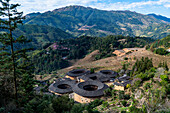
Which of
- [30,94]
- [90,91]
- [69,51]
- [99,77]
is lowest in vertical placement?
[69,51]

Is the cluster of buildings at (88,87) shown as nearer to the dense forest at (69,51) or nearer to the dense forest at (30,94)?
the dense forest at (30,94)

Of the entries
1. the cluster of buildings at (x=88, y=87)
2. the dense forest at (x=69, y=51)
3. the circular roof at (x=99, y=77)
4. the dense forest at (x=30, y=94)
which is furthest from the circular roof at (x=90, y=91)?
the dense forest at (x=69, y=51)

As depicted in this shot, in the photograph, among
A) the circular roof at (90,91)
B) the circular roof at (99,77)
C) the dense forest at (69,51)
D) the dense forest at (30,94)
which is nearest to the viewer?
the dense forest at (30,94)

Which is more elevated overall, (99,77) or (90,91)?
(90,91)

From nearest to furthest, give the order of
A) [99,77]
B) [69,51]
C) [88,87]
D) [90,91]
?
[90,91], [88,87], [99,77], [69,51]

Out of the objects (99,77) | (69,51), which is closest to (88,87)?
(99,77)

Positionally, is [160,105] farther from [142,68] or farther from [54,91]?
[54,91]

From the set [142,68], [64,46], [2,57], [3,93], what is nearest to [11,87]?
[3,93]

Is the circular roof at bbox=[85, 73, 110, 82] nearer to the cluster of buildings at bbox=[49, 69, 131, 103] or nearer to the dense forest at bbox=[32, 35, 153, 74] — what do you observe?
the cluster of buildings at bbox=[49, 69, 131, 103]

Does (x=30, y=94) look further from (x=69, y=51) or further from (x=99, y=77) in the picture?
(x=69, y=51)
